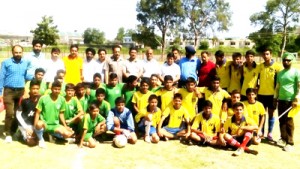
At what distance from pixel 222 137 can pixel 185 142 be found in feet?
2.79

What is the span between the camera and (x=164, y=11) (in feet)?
175

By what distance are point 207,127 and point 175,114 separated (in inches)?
29.6

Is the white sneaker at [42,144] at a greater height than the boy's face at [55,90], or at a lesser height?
lesser

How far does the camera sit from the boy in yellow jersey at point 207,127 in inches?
281

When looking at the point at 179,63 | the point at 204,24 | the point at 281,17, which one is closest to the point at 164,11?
the point at 204,24

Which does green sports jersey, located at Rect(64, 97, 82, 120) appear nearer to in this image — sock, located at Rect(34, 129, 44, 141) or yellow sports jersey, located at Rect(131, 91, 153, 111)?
sock, located at Rect(34, 129, 44, 141)

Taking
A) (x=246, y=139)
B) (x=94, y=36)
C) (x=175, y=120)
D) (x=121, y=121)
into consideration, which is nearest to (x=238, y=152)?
(x=246, y=139)

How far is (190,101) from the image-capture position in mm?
7730

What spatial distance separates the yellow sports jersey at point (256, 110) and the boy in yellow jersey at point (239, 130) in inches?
6.7

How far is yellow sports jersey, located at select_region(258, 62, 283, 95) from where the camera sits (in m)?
7.32

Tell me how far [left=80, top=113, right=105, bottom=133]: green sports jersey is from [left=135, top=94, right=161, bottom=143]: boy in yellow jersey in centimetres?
92

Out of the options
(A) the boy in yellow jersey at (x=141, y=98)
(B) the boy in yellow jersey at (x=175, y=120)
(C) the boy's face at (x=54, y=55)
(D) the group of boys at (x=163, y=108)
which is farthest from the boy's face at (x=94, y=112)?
(C) the boy's face at (x=54, y=55)

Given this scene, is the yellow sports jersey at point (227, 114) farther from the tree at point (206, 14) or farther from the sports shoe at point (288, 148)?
the tree at point (206, 14)

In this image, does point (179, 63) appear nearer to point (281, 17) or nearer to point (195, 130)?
point (195, 130)
